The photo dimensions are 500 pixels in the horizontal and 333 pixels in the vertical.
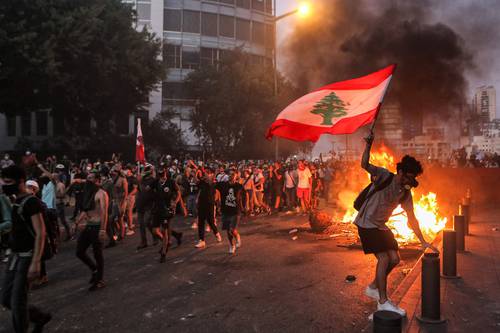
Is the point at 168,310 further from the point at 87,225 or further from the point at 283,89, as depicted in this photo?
the point at 283,89

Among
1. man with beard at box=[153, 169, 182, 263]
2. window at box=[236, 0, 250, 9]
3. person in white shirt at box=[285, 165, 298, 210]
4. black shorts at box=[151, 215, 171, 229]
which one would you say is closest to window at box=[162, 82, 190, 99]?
window at box=[236, 0, 250, 9]

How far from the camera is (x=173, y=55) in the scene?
4338 cm

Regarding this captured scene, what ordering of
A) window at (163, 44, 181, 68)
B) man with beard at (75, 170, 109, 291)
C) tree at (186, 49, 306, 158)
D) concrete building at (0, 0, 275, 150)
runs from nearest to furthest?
man with beard at (75, 170, 109, 291) → tree at (186, 49, 306, 158) → concrete building at (0, 0, 275, 150) → window at (163, 44, 181, 68)

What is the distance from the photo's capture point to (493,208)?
17.9 meters

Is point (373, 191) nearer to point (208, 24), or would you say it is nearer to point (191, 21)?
point (191, 21)

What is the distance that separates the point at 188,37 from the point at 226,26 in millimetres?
4130

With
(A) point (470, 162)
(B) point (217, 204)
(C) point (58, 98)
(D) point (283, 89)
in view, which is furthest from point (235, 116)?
(B) point (217, 204)

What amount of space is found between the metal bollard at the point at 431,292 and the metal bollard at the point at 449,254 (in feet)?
6.04

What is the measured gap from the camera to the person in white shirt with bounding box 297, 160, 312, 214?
15.8 metres

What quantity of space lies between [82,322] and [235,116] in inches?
1075

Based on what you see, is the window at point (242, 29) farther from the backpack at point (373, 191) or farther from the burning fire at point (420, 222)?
the backpack at point (373, 191)

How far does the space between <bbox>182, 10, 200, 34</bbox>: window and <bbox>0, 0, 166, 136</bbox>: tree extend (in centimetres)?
1527

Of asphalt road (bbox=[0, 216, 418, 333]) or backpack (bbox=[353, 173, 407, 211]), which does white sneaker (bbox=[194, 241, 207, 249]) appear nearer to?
asphalt road (bbox=[0, 216, 418, 333])

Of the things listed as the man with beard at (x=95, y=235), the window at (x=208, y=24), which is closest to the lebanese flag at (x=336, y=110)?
the man with beard at (x=95, y=235)
